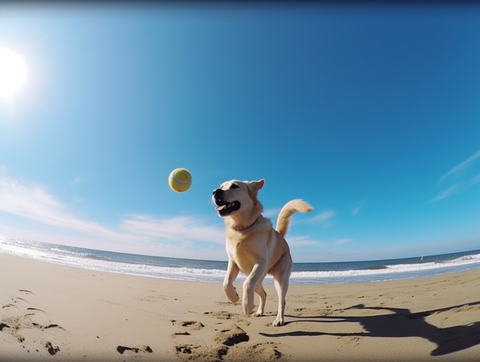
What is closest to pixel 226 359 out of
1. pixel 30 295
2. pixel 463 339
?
pixel 463 339

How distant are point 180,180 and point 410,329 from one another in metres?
4.15

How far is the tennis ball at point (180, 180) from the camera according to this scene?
4324 millimetres

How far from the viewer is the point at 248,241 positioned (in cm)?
335

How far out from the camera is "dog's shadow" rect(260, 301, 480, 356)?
2520mm

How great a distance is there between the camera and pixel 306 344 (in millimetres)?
2689

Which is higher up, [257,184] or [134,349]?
[257,184]

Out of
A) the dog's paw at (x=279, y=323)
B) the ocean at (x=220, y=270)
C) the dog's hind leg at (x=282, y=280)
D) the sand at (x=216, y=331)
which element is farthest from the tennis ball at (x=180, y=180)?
the ocean at (x=220, y=270)

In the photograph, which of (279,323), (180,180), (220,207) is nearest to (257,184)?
(220,207)

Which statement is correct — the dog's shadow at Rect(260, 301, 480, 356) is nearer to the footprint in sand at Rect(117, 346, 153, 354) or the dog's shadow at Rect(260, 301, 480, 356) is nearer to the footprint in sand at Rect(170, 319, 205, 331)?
the footprint in sand at Rect(170, 319, 205, 331)

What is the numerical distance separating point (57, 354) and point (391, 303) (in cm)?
573

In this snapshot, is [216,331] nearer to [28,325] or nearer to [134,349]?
[134,349]

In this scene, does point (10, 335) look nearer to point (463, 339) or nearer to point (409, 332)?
point (409, 332)

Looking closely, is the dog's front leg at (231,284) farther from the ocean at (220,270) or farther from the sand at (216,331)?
the ocean at (220,270)

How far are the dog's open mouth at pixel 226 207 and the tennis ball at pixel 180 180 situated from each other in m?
1.24
